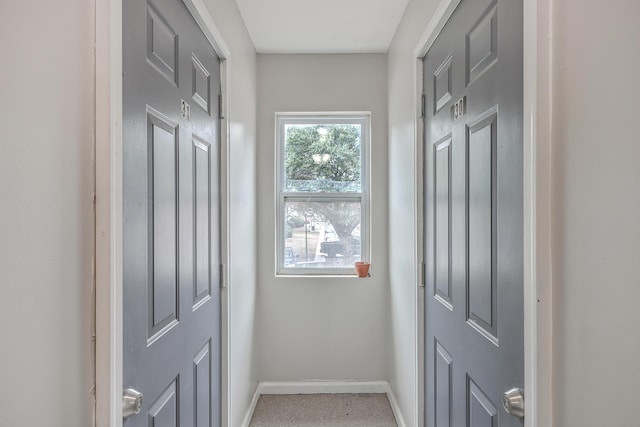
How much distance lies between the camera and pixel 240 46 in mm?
2170

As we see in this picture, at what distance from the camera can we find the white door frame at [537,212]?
762 mm

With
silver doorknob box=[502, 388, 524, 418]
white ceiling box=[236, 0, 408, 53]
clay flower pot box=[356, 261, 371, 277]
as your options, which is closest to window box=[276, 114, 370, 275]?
clay flower pot box=[356, 261, 371, 277]

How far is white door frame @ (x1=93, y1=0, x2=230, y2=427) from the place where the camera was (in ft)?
2.48

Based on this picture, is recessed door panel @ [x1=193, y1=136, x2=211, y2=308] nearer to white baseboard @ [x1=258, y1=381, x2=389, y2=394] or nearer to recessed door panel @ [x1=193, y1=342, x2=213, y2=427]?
recessed door panel @ [x1=193, y1=342, x2=213, y2=427]

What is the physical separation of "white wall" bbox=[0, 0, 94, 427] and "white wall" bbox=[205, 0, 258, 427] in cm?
102

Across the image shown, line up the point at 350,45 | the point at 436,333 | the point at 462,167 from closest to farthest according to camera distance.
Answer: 1. the point at 462,167
2. the point at 436,333
3. the point at 350,45

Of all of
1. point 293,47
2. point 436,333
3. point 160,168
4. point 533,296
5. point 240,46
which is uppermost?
point 293,47

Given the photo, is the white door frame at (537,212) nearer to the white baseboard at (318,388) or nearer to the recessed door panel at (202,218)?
the recessed door panel at (202,218)

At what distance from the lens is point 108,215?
30.5 inches

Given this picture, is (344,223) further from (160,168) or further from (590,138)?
(590,138)

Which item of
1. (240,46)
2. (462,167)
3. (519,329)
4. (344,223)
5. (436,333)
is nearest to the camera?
(519,329)

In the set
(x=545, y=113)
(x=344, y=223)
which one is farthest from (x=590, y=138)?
(x=344, y=223)

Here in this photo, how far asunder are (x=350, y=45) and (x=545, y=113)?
6.95 feet

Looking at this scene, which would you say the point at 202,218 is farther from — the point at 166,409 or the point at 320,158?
the point at 320,158
